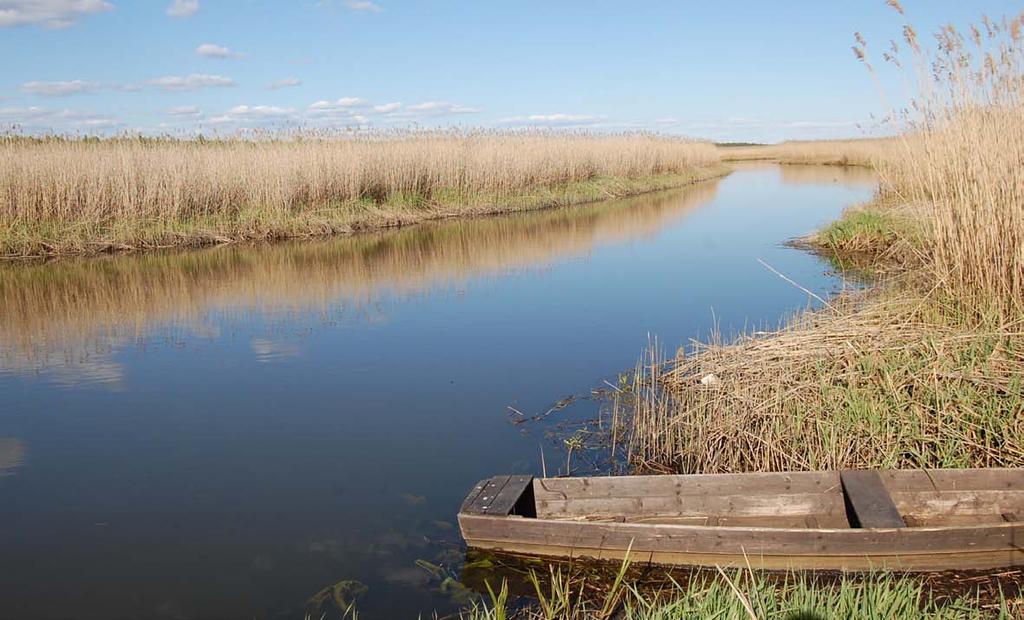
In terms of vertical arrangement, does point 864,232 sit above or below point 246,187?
below

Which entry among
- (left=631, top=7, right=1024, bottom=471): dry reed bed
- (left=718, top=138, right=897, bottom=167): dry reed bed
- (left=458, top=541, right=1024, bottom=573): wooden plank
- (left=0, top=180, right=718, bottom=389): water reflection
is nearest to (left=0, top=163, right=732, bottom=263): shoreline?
(left=0, top=180, right=718, bottom=389): water reflection

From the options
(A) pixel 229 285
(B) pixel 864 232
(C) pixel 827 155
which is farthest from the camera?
(C) pixel 827 155

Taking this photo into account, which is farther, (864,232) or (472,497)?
(864,232)

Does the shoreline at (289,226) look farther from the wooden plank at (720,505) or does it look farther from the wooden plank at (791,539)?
the wooden plank at (791,539)

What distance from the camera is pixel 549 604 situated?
352 centimetres

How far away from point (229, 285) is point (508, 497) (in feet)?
26.3

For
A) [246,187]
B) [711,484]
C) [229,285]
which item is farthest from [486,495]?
[246,187]

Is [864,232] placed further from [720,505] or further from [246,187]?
[246,187]

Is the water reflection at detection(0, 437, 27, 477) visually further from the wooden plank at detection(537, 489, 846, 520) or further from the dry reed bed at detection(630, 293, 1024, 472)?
the dry reed bed at detection(630, 293, 1024, 472)

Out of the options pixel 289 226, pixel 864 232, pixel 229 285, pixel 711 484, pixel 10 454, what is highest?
pixel 289 226

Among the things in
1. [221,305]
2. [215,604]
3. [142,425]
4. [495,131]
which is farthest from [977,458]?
[495,131]

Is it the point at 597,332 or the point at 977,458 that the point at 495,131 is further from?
the point at 977,458

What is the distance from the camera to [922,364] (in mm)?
5070

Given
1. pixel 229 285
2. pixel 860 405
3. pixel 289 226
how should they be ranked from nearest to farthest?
1. pixel 860 405
2. pixel 229 285
3. pixel 289 226
